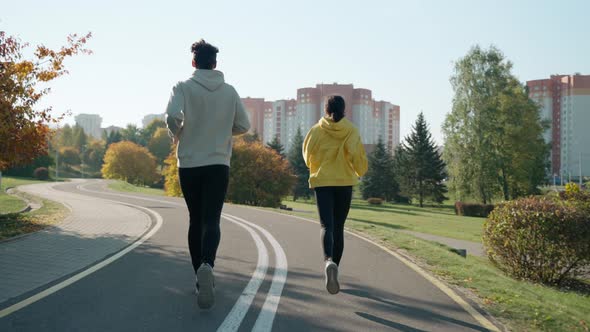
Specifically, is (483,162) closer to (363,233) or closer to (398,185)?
(398,185)

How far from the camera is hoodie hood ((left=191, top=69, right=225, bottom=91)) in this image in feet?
13.2

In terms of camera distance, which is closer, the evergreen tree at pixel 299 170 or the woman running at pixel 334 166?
the woman running at pixel 334 166

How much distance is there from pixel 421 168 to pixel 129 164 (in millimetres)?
48266

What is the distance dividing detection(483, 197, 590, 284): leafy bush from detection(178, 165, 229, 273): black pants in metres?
6.85

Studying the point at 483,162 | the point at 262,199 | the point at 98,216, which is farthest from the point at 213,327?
the point at 483,162

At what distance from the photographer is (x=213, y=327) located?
3.42m

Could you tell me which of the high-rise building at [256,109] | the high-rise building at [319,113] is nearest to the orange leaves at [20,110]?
the high-rise building at [319,113]

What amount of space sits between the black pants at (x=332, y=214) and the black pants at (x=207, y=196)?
1.22 m

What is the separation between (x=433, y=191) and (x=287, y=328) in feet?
191

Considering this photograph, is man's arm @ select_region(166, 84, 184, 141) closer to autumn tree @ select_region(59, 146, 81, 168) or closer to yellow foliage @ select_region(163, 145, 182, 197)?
yellow foliage @ select_region(163, 145, 182, 197)

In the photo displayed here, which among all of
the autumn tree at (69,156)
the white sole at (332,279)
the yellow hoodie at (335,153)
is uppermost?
the autumn tree at (69,156)

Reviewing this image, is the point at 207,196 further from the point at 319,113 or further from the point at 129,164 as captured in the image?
the point at 319,113

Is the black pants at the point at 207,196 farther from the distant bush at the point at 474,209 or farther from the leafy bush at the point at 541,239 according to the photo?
the distant bush at the point at 474,209

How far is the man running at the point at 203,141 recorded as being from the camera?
12.9ft
